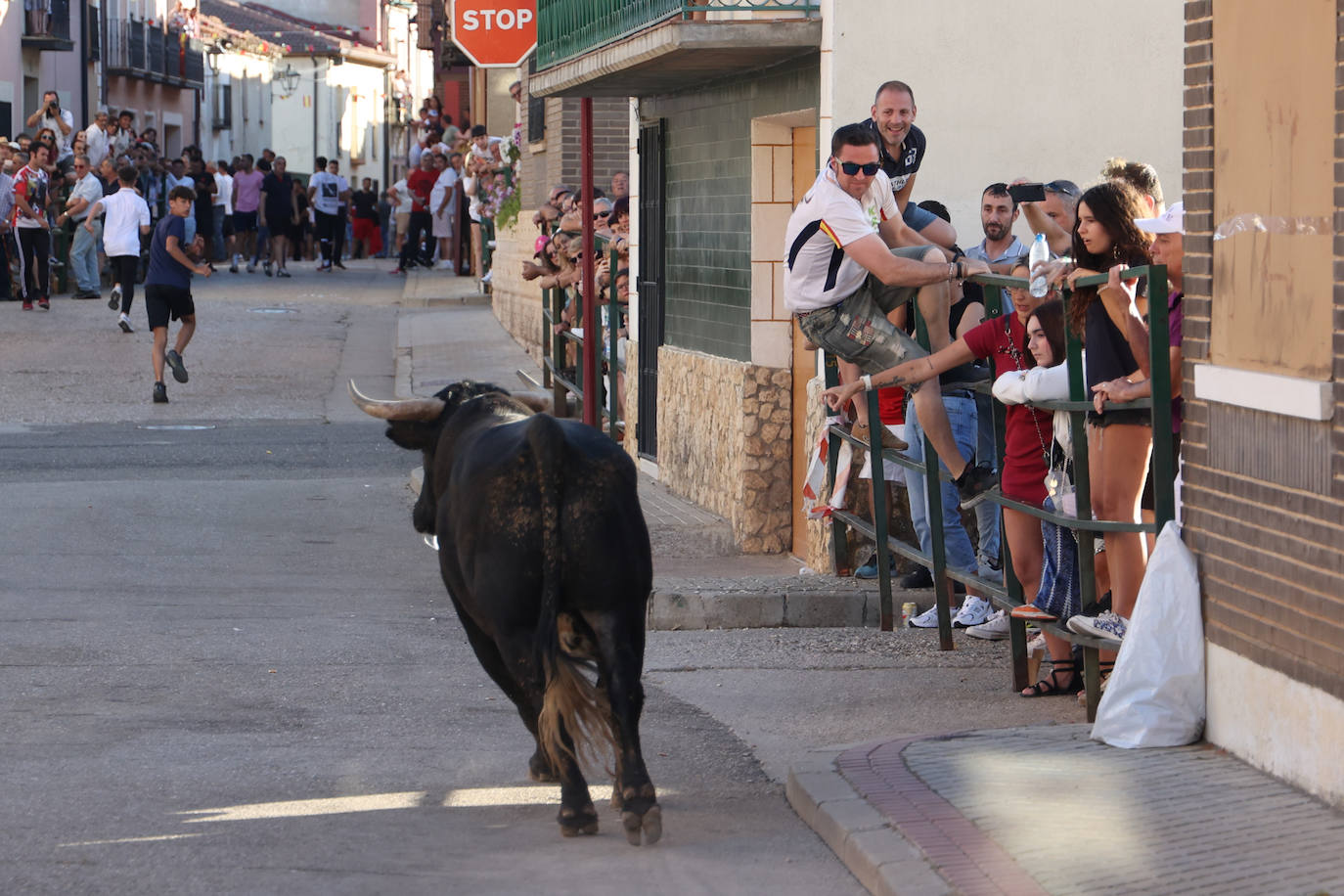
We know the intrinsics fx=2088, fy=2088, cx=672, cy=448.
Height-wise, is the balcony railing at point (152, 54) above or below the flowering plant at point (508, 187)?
above

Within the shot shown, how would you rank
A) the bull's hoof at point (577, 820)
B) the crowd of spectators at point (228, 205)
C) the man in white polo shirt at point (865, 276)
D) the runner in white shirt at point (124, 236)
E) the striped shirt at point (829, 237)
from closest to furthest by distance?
1. the bull's hoof at point (577, 820)
2. the man in white polo shirt at point (865, 276)
3. the striped shirt at point (829, 237)
4. the runner in white shirt at point (124, 236)
5. the crowd of spectators at point (228, 205)

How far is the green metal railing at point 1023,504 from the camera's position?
264 inches

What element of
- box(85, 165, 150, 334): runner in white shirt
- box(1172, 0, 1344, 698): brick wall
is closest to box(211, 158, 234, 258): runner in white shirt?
box(85, 165, 150, 334): runner in white shirt

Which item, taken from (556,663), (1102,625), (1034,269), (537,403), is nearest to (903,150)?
(1034,269)

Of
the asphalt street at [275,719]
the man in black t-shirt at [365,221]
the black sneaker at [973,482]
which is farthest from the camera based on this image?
the man in black t-shirt at [365,221]

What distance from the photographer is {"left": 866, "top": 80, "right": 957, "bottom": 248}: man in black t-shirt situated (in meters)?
9.21

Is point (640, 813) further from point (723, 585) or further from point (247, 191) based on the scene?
point (247, 191)

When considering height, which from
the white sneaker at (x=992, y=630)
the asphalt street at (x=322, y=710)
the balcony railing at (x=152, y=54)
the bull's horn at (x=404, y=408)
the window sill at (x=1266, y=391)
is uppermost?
the balcony railing at (x=152, y=54)

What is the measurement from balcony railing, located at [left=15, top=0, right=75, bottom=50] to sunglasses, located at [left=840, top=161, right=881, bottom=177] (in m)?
42.2

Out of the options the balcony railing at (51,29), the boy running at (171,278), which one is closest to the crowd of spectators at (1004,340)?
the boy running at (171,278)

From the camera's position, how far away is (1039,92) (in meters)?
10.4

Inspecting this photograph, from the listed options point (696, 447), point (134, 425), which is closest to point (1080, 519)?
point (696, 447)

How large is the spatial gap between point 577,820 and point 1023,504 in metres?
2.52

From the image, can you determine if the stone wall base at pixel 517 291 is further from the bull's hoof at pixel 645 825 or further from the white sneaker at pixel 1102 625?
the bull's hoof at pixel 645 825
